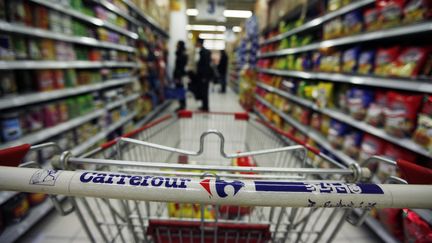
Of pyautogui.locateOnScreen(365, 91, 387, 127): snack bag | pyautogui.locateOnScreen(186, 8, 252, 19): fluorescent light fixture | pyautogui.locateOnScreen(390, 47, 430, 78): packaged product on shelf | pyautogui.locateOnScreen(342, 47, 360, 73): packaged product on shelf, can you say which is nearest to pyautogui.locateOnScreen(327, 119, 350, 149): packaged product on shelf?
pyautogui.locateOnScreen(365, 91, 387, 127): snack bag

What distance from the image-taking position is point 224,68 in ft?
26.4

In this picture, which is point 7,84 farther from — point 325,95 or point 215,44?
point 215,44

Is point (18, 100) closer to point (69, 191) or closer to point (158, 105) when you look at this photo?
point (69, 191)

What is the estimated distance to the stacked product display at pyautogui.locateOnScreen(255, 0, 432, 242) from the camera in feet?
4.12

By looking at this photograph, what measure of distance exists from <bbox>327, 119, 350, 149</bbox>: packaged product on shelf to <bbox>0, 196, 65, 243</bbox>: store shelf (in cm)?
249

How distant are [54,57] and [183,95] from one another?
2978 millimetres

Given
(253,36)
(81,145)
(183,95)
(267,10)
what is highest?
(267,10)

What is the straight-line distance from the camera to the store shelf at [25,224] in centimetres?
127

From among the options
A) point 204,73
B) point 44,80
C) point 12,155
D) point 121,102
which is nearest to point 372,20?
point 12,155

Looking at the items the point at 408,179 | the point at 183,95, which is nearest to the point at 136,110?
the point at 183,95

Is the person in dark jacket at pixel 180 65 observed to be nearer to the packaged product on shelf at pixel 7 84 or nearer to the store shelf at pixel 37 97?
the store shelf at pixel 37 97

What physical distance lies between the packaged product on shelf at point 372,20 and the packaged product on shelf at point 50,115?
8.70 feet

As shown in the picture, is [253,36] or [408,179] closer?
[408,179]

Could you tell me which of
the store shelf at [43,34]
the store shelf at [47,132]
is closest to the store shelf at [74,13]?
the store shelf at [43,34]
